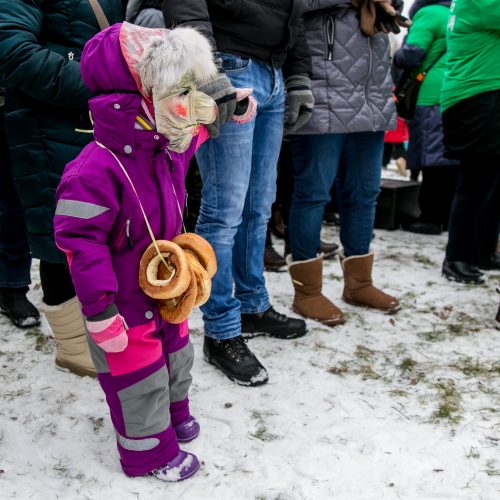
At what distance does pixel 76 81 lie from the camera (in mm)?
1930

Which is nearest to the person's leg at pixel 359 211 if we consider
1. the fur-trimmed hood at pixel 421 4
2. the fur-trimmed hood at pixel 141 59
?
the fur-trimmed hood at pixel 141 59

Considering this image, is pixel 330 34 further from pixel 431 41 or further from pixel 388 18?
pixel 431 41

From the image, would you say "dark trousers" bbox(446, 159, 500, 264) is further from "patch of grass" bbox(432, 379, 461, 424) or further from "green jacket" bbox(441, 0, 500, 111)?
"patch of grass" bbox(432, 379, 461, 424)

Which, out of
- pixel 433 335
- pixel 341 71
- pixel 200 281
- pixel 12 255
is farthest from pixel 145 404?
pixel 341 71

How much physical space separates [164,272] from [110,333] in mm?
238

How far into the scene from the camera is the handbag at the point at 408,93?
172 inches

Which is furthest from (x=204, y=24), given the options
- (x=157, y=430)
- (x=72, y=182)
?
(x=157, y=430)

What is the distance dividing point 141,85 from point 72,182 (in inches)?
Answer: 13.0

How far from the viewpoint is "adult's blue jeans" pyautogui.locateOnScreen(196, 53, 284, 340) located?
7.14ft

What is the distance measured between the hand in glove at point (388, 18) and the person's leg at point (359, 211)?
516 mm

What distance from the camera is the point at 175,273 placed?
5.22 ft

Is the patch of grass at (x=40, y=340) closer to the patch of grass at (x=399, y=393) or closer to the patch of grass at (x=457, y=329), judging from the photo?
the patch of grass at (x=399, y=393)

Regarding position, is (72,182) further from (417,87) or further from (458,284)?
(417,87)

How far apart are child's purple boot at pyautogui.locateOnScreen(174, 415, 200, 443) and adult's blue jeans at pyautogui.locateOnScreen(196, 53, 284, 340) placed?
0.49 metres
